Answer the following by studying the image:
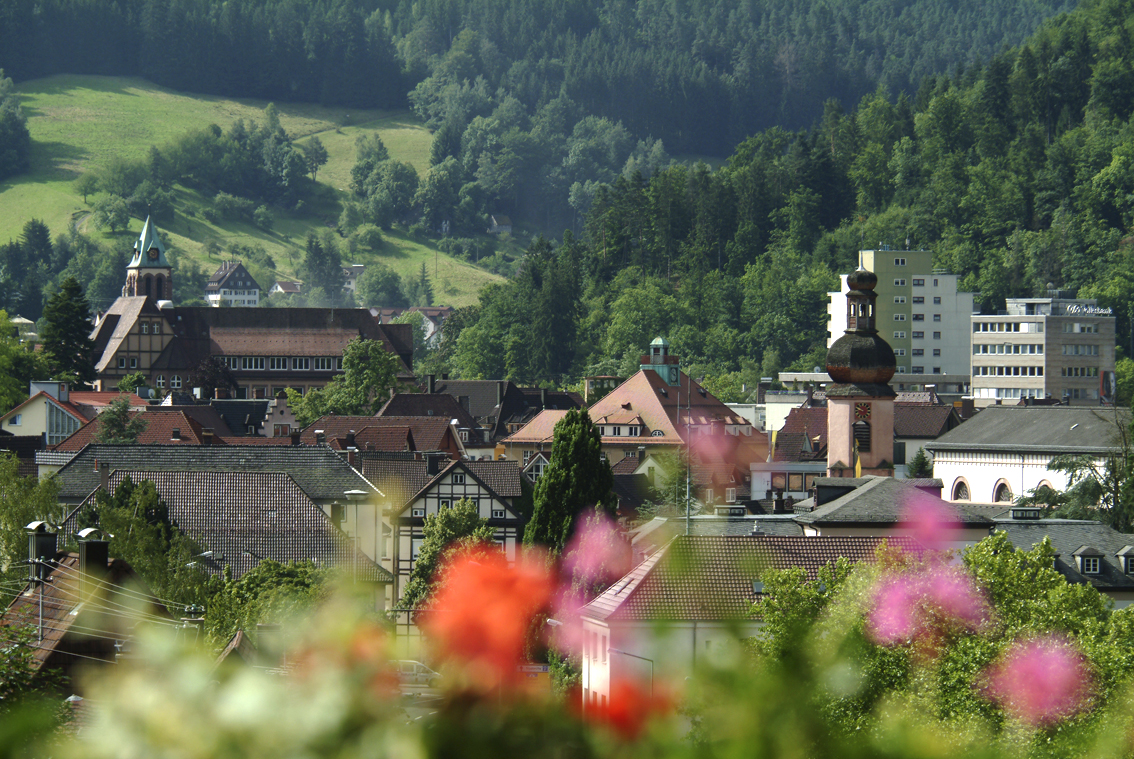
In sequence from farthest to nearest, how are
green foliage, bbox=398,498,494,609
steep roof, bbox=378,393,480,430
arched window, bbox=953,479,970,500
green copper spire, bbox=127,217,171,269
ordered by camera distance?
green copper spire, bbox=127,217,171,269
steep roof, bbox=378,393,480,430
arched window, bbox=953,479,970,500
green foliage, bbox=398,498,494,609

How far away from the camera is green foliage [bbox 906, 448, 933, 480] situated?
288 ft

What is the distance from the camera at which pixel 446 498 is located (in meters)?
58.3

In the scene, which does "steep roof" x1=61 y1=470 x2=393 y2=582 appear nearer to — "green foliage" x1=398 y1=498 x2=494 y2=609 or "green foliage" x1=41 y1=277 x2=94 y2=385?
"green foliage" x1=398 y1=498 x2=494 y2=609

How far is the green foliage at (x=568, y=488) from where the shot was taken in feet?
172

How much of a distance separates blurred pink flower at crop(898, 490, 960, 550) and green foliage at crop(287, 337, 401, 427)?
209 ft

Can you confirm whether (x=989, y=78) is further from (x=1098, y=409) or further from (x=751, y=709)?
(x=751, y=709)

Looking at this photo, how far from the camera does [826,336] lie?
16250cm

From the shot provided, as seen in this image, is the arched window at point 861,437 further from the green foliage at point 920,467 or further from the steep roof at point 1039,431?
the green foliage at point 920,467

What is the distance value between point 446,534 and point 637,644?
151 feet

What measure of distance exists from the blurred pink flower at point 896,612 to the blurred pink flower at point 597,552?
13.3 meters

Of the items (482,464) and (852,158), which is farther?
(852,158)

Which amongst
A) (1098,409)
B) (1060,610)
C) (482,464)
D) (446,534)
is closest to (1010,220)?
(1098,409)

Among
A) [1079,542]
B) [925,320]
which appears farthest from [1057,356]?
[1079,542]

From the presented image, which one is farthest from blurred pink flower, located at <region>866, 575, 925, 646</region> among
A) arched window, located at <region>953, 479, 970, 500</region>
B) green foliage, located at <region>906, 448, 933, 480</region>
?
green foliage, located at <region>906, 448, 933, 480</region>
